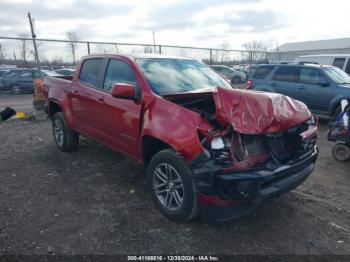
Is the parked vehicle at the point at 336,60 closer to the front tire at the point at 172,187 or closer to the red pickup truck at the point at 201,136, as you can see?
the red pickup truck at the point at 201,136

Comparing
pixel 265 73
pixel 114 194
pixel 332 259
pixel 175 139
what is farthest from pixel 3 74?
pixel 332 259

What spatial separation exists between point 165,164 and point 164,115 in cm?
55

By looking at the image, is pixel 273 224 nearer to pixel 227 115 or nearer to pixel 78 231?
pixel 227 115

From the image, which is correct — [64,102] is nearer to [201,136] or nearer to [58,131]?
[58,131]

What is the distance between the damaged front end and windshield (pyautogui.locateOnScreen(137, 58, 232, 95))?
2.74ft

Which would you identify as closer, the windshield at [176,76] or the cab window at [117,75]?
the windshield at [176,76]

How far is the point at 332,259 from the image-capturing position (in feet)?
8.93

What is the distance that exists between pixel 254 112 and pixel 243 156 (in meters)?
0.45

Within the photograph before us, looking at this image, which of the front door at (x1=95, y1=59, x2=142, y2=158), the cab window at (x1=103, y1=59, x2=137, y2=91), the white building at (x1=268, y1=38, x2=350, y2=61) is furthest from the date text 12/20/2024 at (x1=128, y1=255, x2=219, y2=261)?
the white building at (x1=268, y1=38, x2=350, y2=61)

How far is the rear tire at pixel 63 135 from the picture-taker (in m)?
5.58

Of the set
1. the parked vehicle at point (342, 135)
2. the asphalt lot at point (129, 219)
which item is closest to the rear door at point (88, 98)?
the asphalt lot at point (129, 219)

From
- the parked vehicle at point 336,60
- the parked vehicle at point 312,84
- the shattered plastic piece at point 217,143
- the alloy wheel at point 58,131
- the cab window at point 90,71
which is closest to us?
the shattered plastic piece at point 217,143

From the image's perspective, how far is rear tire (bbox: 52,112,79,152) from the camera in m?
5.58

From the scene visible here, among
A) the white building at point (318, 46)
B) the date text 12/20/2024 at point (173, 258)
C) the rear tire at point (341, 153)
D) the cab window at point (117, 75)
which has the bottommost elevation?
the date text 12/20/2024 at point (173, 258)
